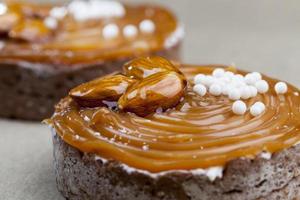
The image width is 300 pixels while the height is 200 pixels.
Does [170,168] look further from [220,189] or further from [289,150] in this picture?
[289,150]

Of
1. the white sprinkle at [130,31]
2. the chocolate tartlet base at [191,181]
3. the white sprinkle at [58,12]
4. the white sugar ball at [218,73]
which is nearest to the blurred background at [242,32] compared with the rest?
the white sprinkle at [130,31]

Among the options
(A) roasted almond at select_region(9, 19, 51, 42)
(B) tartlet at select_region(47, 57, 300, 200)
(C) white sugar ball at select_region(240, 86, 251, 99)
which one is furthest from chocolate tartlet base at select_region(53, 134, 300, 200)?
(A) roasted almond at select_region(9, 19, 51, 42)

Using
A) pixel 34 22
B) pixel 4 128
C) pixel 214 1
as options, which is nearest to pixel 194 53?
pixel 214 1

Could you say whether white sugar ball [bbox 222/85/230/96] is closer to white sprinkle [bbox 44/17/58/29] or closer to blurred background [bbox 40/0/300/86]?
white sprinkle [bbox 44/17/58/29]

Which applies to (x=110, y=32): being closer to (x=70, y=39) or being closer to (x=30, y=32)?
(x=70, y=39)

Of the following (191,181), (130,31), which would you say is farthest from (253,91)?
(130,31)

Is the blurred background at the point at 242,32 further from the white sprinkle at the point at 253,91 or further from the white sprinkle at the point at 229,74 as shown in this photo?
the white sprinkle at the point at 253,91
